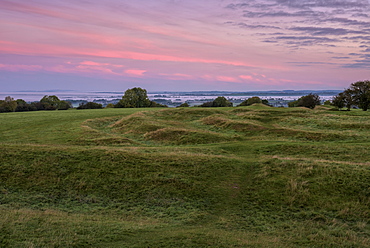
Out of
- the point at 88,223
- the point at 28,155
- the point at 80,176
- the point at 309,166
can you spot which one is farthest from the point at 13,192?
the point at 309,166

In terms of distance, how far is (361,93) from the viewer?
204 feet

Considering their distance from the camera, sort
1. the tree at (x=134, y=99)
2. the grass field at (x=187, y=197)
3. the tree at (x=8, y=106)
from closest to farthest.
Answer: the grass field at (x=187, y=197), the tree at (x=8, y=106), the tree at (x=134, y=99)

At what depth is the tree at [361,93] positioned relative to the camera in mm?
61438

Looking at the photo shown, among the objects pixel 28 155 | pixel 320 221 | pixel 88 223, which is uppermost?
pixel 28 155

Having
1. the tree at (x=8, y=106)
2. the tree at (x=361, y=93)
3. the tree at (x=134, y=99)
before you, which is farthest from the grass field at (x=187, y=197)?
the tree at (x=134, y=99)

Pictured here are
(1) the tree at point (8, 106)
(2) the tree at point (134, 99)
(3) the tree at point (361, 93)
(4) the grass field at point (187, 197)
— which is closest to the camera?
(4) the grass field at point (187, 197)

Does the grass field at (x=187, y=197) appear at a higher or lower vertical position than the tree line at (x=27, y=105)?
lower

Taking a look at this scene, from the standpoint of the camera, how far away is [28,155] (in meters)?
19.8

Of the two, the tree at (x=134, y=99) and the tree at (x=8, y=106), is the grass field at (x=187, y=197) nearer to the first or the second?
the tree at (x=8, y=106)

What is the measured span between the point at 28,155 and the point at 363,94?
Result: 223ft

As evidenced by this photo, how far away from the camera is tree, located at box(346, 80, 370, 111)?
202ft

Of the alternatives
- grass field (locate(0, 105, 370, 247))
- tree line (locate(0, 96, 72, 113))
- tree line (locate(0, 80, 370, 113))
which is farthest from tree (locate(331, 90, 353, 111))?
tree line (locate(0, 96, 72, 113))

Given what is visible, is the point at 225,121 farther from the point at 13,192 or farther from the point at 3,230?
the point at 3,230

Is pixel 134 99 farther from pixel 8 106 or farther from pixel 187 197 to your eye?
pixel 187 197
